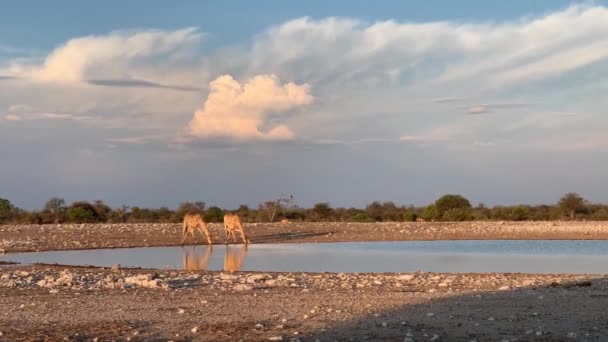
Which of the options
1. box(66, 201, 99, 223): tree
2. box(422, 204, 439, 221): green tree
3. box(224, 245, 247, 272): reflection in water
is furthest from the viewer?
box(422, 204, 439, 221): green tree

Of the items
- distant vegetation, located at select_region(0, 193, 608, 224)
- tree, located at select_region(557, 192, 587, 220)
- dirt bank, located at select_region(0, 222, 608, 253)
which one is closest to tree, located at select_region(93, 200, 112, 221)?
distant vegetation, located at select_region(0, 193, 608, 224)

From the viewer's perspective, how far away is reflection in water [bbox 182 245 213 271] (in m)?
22.4

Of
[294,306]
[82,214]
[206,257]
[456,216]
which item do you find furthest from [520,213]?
[294,306]

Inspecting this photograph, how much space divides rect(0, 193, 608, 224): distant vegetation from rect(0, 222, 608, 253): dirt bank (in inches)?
511

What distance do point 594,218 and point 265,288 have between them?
45.5 meters

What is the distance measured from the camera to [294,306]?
12.2 m

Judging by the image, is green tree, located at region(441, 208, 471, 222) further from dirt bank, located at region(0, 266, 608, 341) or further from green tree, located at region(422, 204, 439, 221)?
dirt bank, located at region(0, 266, 608, 341)

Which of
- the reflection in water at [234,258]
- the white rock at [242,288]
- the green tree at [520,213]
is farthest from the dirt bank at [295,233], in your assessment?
the white rock at [242,288]

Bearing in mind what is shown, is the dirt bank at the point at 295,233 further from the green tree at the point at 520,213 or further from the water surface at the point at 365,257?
the green tree at the point at 520,213

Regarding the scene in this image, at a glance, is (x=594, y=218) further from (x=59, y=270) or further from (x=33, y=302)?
(x=33, y=302)

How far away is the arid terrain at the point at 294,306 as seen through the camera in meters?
9.83

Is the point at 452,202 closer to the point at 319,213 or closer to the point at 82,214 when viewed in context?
the point at 319,213

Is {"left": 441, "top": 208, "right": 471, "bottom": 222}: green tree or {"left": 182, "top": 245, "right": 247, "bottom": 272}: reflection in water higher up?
{"left": 441, "top": 208, "right": 471, "bottom": 222}: green tree

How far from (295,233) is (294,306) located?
89.5 ft
